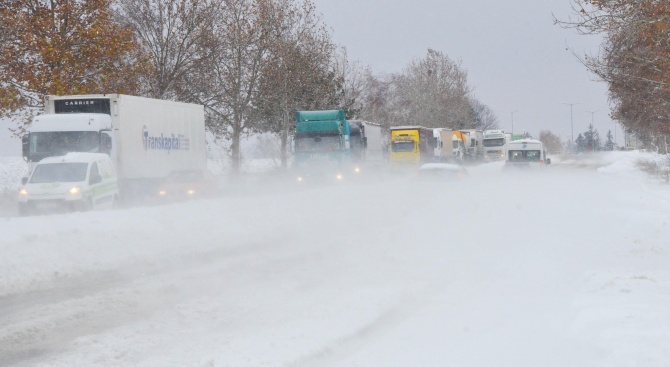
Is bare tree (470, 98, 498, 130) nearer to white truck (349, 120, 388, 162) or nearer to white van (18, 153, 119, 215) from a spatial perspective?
white truck (349, 120, 388, 162)

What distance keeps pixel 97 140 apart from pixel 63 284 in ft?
50.1

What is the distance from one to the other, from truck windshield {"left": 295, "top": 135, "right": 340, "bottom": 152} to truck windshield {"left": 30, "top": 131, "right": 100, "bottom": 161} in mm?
15534

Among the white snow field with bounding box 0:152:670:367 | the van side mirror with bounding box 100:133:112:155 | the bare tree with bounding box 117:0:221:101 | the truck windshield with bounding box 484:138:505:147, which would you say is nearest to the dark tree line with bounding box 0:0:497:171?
the bare tree with bounding box 117:0:221:101

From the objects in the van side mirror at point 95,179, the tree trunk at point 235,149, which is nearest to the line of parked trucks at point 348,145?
the tree trunk at point 235,149

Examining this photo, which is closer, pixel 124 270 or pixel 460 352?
pixel 460 352

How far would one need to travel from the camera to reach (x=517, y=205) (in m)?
24.4

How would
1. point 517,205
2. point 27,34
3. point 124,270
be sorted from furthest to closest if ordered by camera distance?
point 27,34
point 517,205
point 124,270

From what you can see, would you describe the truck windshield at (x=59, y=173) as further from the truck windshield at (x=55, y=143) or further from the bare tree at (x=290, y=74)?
the bare tree at (x=290, y=74)

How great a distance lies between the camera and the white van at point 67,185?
20.4 m

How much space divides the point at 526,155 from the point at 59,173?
106 ft

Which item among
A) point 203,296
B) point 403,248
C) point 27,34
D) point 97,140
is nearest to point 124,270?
point 203,296

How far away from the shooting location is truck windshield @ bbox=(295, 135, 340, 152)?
3869 cm

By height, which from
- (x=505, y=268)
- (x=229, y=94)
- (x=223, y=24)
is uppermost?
(x=223, y=24)

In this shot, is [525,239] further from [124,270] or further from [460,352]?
[460,352]
